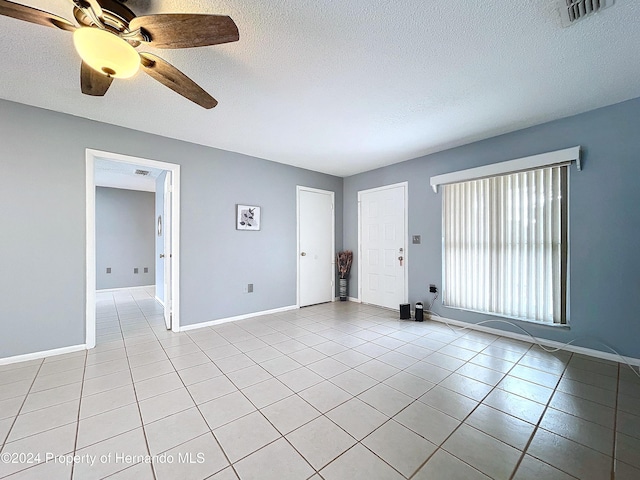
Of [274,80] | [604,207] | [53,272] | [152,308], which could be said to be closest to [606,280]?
[604,207]

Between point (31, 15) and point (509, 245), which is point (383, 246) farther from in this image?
point (31, 15)

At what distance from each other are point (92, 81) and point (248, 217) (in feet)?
7.85

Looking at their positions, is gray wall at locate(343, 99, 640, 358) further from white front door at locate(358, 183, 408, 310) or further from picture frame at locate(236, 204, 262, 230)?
picture frame at locate(236, 204, 262, 230)

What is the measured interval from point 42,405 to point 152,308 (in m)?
2.97

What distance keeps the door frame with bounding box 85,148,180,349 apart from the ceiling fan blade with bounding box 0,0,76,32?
1.90 metres

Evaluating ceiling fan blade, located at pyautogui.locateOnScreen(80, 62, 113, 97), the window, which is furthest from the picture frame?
the window

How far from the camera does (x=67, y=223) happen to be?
2730 mm

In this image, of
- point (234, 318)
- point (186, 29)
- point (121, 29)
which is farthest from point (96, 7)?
point (234, 318)

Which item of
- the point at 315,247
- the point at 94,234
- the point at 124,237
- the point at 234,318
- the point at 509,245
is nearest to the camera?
the point at 94,234

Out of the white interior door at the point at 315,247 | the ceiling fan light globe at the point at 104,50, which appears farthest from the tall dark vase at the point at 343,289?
the ceiling fan light globe at the point at 104,50

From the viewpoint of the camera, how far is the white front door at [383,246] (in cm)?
429

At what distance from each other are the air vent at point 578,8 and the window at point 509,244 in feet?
5.57

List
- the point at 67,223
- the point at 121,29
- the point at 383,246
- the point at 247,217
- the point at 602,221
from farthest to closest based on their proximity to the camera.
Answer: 1. the point at 383,246
2. the point at 247,217
3. the point at 67,223
4. the point at 602,221
5. the point at 121,29

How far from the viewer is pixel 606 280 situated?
2.57 m
